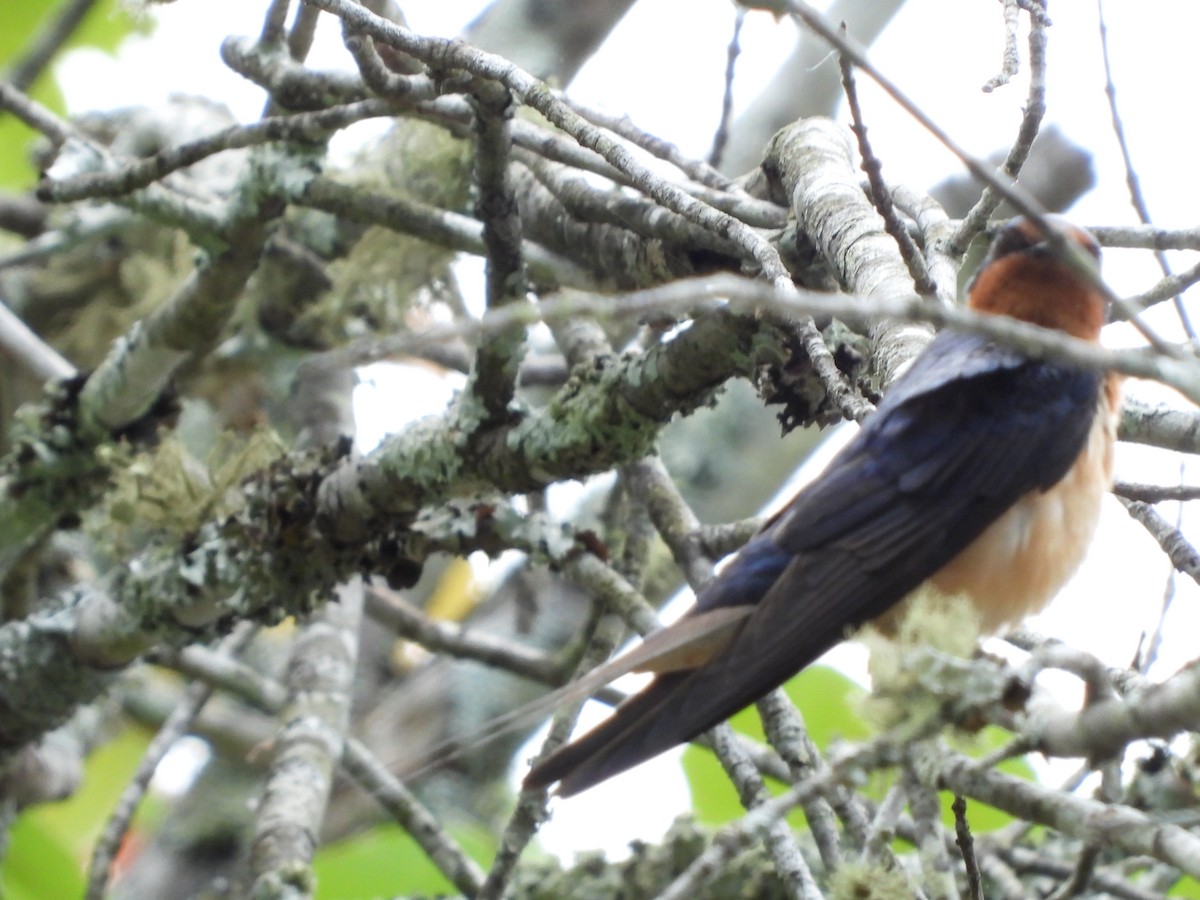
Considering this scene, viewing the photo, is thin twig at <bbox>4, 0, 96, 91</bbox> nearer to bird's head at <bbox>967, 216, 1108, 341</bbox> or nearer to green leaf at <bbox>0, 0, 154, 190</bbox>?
green leaf at <bbox>0, 0, 154, 190</bbox>

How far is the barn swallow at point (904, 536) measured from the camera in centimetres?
221

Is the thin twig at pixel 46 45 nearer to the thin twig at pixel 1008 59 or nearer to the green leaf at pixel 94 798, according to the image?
the green leaf at pixel 94 798

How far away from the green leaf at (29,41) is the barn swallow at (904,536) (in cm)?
385

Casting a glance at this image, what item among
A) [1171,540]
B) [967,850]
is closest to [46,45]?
[1171,540]

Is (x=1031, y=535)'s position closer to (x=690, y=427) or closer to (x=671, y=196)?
(x=671, y=196)

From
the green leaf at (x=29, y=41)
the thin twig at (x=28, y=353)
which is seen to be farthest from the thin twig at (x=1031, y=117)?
the green leaf at (x=29, y=41)

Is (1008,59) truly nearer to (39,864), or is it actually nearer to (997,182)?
(997,182)

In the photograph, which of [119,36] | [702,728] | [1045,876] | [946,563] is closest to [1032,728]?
[702,728]

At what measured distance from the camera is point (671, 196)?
7.46 ft

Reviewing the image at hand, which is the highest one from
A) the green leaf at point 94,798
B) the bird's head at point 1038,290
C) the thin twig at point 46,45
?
the thin twig at point 46,45

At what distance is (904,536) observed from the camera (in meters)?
2.47

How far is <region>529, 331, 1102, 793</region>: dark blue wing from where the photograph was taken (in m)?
2.19

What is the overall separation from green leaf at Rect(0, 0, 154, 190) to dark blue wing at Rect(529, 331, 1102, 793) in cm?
384

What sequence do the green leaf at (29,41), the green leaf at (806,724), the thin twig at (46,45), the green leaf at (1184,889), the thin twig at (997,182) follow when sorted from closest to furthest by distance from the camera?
the thin twig at (997,182) → the green leaf at (1184,889) → the green leaf at (806,724) → the thin twig at (46,45) → the green leaf at (29,41)
